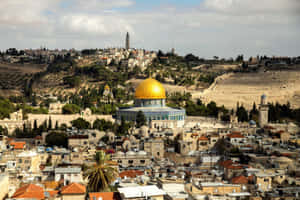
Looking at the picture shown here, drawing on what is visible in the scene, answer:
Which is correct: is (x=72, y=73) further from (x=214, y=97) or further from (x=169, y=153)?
(x=169, y=153)

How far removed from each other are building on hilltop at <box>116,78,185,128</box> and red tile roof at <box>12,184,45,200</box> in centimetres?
2246

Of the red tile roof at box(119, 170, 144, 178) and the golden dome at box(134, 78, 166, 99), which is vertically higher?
the golden dome at box(134, 78, 166, 99)

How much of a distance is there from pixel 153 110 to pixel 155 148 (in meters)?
11.3

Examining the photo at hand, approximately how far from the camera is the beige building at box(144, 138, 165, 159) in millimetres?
30438

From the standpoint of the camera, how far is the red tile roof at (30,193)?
54.7ft

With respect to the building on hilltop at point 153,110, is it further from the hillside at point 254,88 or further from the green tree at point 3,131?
the hillside at point 254,88

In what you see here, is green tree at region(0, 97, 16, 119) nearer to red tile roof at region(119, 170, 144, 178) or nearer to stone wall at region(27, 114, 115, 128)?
stone wall at region(27, 114, 115, 128)

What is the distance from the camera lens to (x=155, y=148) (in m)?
30.5

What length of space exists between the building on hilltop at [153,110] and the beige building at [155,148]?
8.89 meters

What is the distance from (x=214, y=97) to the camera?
65312 mm

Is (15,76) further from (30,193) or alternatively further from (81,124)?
(30,193)

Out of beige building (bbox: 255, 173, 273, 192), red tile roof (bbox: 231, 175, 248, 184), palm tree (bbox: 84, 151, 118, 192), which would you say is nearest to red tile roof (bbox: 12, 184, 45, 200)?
palm tree (bbox: 84, 151, 118, 192)

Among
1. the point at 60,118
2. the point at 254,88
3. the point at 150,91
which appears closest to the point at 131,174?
the point at 60,118

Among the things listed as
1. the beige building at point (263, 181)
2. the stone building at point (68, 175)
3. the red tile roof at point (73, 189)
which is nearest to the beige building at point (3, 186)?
the red tile roof at point (73, 189)
